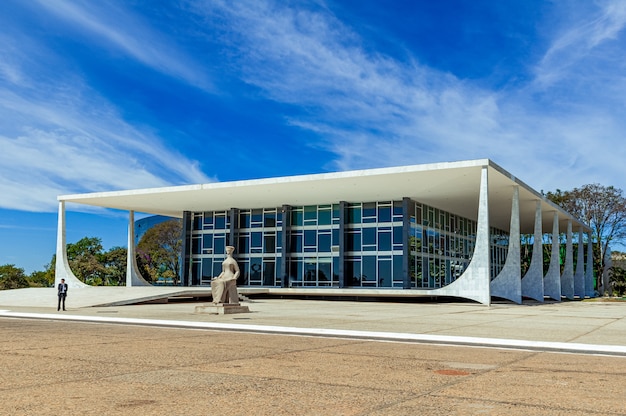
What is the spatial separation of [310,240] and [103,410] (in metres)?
41.8

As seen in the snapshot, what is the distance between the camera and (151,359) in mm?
10305

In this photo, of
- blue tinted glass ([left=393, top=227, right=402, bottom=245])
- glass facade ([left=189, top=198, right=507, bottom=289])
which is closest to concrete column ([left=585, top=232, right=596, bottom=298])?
glass facade ([left=189, top=198, right=507, bottom=289])

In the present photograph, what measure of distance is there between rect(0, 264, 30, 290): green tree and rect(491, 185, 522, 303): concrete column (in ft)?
177

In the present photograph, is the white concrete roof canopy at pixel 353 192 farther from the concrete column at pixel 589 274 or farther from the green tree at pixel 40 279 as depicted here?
the green tree at pixel 40 279

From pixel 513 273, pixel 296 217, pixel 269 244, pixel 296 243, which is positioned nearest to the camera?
pixel 513 273

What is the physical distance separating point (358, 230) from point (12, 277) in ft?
149

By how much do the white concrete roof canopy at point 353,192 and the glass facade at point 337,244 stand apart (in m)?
1.20

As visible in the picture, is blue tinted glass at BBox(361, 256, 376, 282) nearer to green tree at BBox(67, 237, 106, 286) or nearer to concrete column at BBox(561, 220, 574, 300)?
concrete column at BBox(561, 220, 574, 300)

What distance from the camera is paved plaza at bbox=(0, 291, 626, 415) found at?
6.66 m

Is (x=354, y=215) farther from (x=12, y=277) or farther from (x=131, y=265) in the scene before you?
(x=12, y=277)

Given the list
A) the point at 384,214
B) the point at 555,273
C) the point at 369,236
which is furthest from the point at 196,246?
the point at 555,273

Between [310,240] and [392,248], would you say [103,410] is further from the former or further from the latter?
[310,240]

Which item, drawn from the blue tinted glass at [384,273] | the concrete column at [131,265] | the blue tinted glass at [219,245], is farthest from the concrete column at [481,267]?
the concrete column at [131,265]

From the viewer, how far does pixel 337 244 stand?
46656 millimetres
